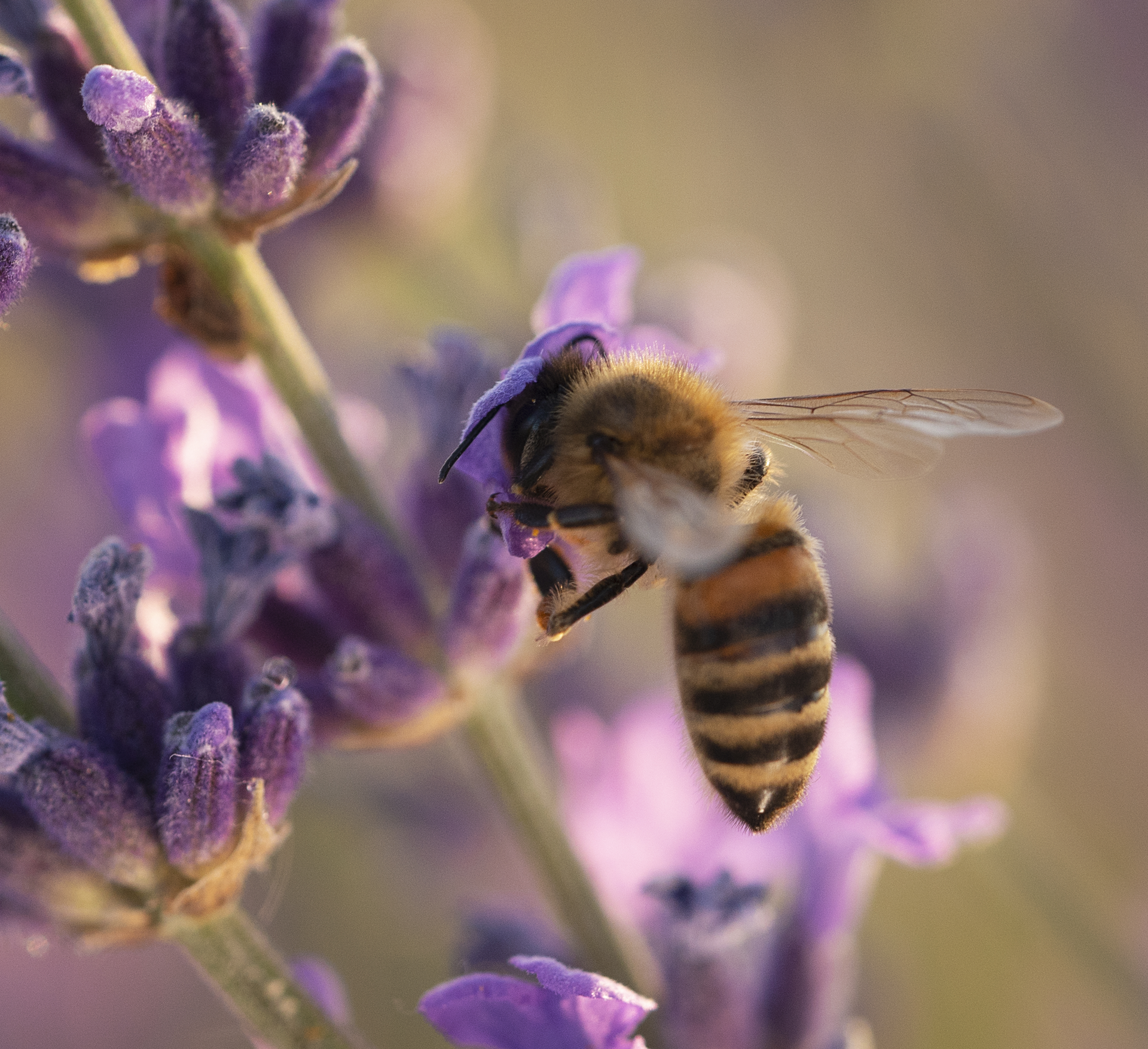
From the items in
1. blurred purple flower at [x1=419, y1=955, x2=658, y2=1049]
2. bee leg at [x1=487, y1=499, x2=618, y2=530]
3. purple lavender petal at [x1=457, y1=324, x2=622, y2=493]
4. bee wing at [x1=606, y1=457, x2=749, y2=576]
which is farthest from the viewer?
bee leg at [x1=487, y1=499, x2=618, y2=530]

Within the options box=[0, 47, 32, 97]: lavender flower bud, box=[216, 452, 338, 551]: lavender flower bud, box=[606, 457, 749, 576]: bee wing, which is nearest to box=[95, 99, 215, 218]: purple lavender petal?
box=[0, 47, 32, 97]: lavender flower bud

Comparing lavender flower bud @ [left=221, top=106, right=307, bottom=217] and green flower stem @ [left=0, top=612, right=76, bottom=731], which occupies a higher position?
lavender flower bud @ [left=221, top=106, right=307, bottom=217]

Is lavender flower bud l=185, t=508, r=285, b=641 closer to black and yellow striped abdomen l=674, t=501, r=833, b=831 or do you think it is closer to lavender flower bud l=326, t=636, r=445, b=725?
lavender flower bud l=326, t=636, r=445, b=725

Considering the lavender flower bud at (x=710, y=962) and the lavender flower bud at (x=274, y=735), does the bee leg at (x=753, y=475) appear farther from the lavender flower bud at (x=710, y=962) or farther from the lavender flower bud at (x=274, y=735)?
the lavender flower bud at (x=274, y=735)

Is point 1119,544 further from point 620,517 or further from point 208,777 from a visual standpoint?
point 208,777

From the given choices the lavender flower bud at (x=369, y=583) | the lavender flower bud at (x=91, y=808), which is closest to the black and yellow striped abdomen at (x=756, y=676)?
the lavender flower bud at (x=369, y=583)

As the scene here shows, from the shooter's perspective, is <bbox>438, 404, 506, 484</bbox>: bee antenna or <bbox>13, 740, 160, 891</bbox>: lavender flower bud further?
<bbox>438, 404, 506, 484</bbox>: bee antenna
